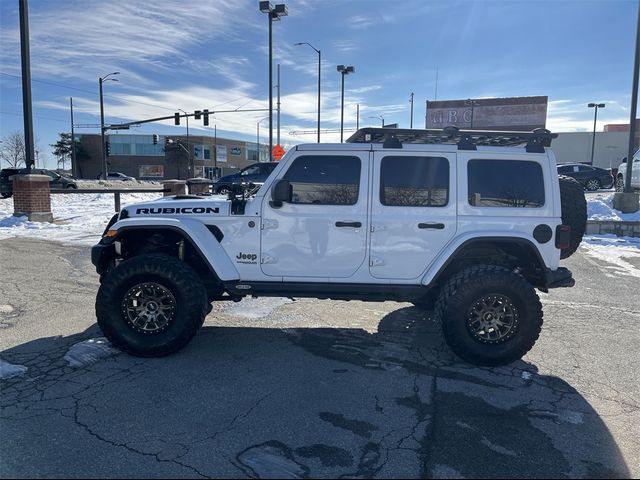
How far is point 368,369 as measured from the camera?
4.35m

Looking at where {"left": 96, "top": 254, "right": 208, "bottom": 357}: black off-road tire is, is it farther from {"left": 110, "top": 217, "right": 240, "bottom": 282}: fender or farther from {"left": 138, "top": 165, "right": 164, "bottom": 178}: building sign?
{"left": 138, "top": 165, "right": 164, "bottom": 178}: building sign

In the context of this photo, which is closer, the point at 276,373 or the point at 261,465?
the point at 261,465

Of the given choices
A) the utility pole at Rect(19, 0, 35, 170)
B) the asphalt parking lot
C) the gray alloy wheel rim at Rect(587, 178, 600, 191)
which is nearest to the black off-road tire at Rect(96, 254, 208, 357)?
the asphalt parking lot

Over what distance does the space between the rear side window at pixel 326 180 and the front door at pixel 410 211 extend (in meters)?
0.22

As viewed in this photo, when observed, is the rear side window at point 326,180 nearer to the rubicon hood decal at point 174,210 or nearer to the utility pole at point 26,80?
the rubicon hood decal at point 174,210

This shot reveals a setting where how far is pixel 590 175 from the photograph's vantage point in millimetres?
26656

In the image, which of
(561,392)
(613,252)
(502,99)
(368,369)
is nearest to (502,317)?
(561,392)

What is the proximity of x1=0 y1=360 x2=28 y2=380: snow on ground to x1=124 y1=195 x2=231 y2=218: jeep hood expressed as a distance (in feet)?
5.38

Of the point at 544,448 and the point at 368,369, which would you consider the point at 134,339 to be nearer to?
the point at 368,369

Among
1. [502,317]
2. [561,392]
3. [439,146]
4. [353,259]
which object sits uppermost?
[439,146]

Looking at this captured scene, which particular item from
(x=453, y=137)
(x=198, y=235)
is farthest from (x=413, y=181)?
(x=198, y=235)

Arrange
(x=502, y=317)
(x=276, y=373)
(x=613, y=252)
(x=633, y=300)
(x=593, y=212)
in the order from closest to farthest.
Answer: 1. (x=276, y=373)
2. (x=502, y=317)
3. (x=633, y=300)
4. (x=613, y=252)
5. (x=593, y=212)

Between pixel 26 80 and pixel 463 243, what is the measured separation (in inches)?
513

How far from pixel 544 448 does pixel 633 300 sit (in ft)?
15.6
